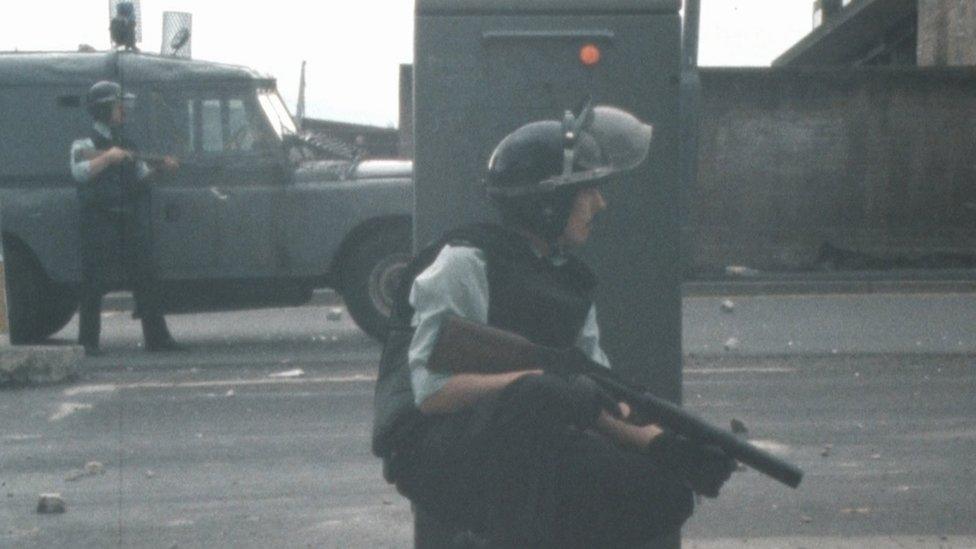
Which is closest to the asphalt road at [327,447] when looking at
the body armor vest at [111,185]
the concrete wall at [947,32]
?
the body armor vest at [111,185]

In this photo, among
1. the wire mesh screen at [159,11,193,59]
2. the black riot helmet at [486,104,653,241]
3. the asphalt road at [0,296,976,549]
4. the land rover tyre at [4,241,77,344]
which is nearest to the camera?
the black riot helmet at [486,104,653,241]

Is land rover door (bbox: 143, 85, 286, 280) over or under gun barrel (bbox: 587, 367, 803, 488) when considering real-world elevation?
under

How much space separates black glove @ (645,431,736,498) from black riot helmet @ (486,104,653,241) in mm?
562

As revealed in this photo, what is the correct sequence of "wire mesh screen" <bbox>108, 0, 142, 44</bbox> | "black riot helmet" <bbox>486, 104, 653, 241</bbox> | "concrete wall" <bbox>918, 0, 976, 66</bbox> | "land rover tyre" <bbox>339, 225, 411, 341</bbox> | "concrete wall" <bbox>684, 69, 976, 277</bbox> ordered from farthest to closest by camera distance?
1. "concrete wall" <bbox>918, 0, 976, 66</bbox>
2. "concrete wall" <bbox>684, 69, 976, 277</bbox>
3. "wire mesh screen" <bbox>108, 0, 142, 44</bbox>
4. "land rover tyre" <bbox>339, 225, 411, 341</bbox>
5. "black riot helmet" <bbox>486, 104, 653, 241</bbox>

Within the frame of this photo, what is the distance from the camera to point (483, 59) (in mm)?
4840

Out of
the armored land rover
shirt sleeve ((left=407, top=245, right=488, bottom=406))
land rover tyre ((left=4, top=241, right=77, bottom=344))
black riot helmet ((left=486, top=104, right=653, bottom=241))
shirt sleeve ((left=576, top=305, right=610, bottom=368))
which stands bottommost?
land rover tyre ((left=4, top=241, right=77, bottom=344))

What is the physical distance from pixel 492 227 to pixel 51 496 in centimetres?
441

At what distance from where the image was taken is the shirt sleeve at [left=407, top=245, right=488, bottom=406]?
12.3ft

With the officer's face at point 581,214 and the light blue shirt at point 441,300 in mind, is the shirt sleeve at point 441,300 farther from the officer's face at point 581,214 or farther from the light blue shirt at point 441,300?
the officer's face at point 581,214

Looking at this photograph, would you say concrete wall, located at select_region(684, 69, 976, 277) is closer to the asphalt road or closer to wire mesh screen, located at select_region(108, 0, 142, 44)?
the asphalt road

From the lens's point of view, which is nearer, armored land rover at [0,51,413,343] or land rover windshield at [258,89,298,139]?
armored land rover at [0,51,413,343]

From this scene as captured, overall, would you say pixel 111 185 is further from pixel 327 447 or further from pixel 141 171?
pixel 327 447

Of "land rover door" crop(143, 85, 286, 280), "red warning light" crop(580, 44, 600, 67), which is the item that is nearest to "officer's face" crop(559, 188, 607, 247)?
"red warning light" crop(580, 44, 600, 67)

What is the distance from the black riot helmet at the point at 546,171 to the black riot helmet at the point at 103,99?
9.93m
